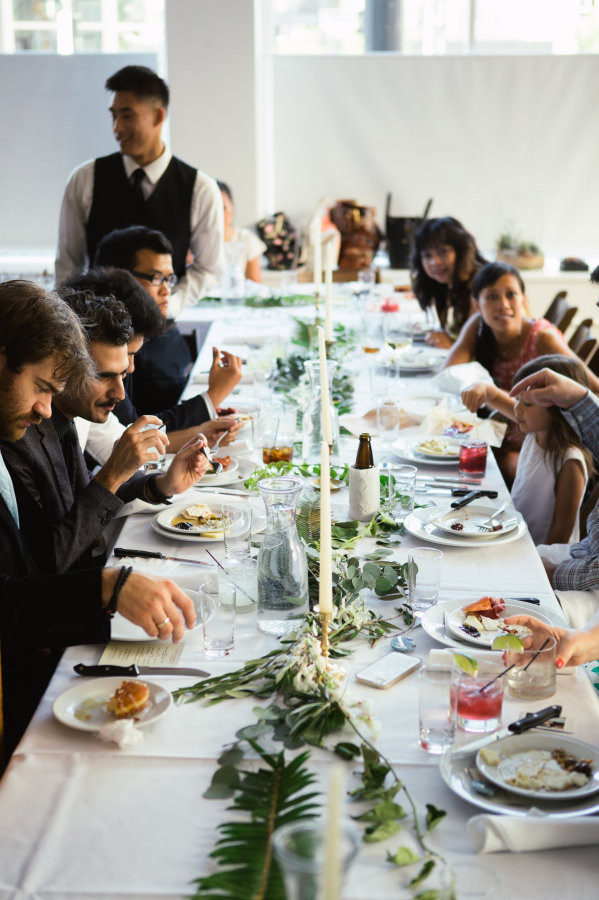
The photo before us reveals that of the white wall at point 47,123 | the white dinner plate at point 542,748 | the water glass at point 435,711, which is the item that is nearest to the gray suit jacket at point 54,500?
the water glass at point 435,711

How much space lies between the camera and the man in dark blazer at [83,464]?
76.4 inches

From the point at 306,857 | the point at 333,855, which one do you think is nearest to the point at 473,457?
the point at 306,857

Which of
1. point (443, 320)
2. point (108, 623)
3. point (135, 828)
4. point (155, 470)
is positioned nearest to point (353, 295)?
point (443, 320)

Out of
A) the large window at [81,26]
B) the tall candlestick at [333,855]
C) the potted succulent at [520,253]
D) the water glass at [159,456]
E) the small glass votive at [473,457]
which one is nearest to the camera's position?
the tall candlestick at [333,855]

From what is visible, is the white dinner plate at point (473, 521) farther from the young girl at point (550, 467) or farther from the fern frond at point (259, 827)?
the fern frond at point (259, 827)

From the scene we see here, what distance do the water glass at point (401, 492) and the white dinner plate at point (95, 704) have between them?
33.6 inches

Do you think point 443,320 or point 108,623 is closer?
point 108,623

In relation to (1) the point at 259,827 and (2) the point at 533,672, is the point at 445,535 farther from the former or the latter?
(1) the point at 259,827

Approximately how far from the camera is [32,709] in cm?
176

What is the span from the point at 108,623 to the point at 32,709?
0.42 metres

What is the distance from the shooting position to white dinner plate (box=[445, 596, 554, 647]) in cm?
147

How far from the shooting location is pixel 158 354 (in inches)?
140

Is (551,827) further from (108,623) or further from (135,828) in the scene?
(108,623)

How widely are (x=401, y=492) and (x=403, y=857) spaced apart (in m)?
1.13
